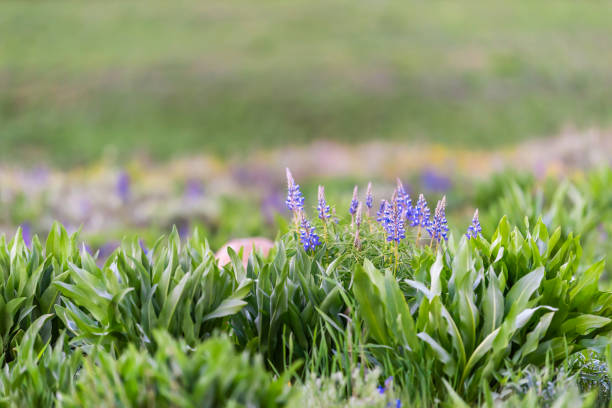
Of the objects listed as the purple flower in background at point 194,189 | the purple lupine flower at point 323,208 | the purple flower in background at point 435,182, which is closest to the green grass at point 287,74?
the purple flower in background at point 194,189

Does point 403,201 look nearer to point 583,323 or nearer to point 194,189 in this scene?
point 583,323

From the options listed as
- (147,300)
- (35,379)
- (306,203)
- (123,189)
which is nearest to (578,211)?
(147,300)

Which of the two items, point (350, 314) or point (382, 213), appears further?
point (382, 213)

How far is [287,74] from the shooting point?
19.8m

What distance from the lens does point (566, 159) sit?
1117 centimetres

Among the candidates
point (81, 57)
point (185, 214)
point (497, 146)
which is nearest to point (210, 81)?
point (81, 57)

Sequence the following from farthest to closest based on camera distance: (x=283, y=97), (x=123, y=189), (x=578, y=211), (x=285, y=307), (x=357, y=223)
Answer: (x=283, y=97), (x=123, y=189), (x=578, y=211), (x=357, y=223), (x=285, y=307)

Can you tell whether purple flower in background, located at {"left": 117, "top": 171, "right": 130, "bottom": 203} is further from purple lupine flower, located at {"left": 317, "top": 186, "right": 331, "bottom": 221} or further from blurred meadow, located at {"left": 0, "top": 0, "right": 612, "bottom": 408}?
purple lupine flower, located at {"left": 317, "top": 186, "right": 331, "bottom": 221}

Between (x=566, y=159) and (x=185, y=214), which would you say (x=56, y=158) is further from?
(x=566, y=159)

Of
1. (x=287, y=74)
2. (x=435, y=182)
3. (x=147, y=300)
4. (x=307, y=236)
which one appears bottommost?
(x=435, y=182)

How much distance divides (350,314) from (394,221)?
0.51 meters

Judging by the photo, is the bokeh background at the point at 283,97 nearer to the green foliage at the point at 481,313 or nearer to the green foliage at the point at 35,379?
the green foliage at the point at 481,313

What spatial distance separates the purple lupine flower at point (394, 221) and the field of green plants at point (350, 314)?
10 mm

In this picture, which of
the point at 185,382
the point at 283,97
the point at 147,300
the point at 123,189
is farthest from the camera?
the point at 283,97
